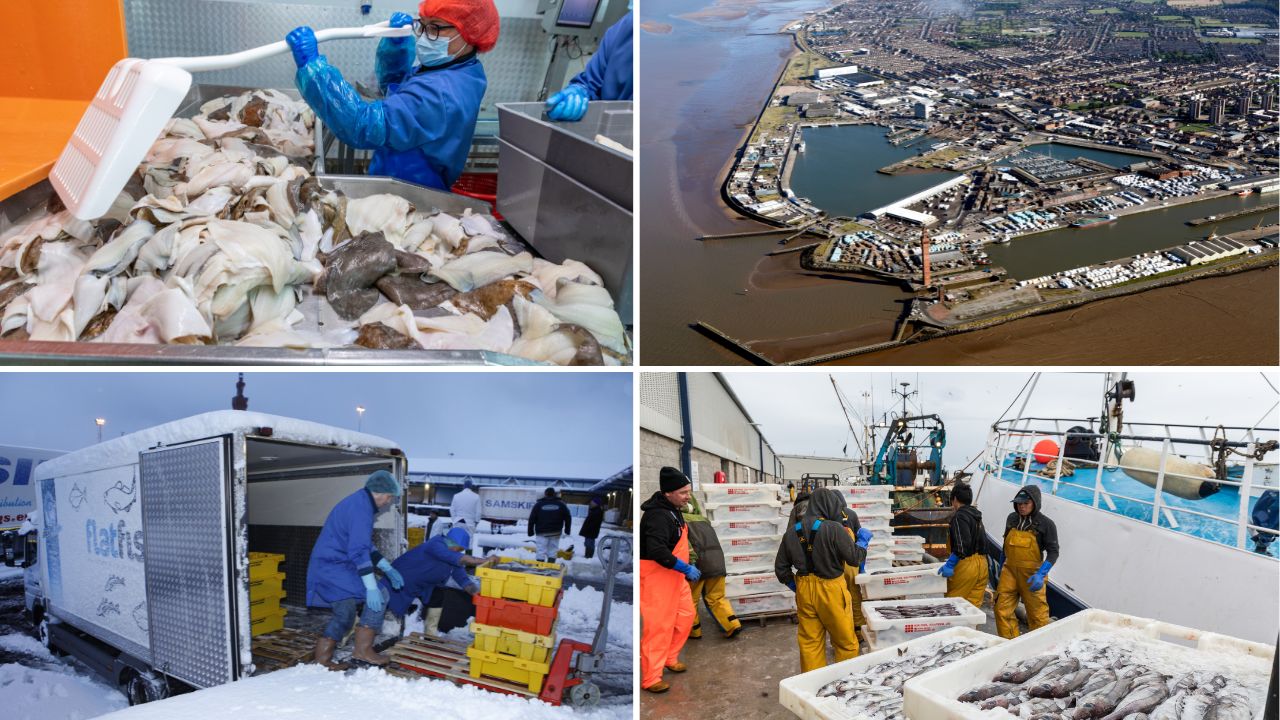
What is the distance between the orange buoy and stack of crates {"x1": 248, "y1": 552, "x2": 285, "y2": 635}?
22.6ft

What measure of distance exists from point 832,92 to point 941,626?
16.1 ft

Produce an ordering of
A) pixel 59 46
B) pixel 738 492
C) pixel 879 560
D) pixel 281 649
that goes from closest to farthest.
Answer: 1. pixel 59 46
2. pixel 281 649
3. pixel 738 492
4. pixel 879 560

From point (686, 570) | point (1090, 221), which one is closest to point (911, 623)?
point (686, 570)

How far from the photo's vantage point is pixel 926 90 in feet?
21.0

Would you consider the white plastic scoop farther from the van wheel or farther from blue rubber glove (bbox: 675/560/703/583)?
blue rubber glove (bbox: 675/560/703/583)

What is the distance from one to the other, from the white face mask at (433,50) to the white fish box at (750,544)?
395 cm

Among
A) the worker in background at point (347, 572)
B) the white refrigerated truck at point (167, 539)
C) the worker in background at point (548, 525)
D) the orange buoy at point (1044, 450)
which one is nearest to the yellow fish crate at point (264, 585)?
the white refrigerated truck at point (167, 539)

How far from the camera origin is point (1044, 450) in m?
6.42

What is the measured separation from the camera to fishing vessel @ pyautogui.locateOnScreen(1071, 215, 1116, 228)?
15.5 feet

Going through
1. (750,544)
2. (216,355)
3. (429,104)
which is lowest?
(750,544)

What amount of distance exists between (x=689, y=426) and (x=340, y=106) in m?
3.29

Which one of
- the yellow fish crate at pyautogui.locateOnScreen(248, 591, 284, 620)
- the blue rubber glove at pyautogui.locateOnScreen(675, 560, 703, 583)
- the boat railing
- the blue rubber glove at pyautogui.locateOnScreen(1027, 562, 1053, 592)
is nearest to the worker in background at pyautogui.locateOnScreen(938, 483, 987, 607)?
the blue rubber glove at pyautogui.locateOnScreen(1027, 562, 1053, 592)

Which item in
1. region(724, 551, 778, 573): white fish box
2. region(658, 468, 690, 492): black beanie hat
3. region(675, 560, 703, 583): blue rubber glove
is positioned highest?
region(658, 468, 690, 492): black beanie hat

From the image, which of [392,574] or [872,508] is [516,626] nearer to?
[392,574]
